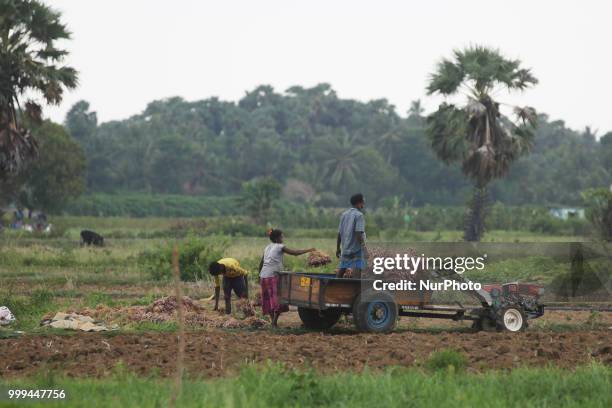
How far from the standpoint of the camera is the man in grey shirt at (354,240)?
15.9 metres

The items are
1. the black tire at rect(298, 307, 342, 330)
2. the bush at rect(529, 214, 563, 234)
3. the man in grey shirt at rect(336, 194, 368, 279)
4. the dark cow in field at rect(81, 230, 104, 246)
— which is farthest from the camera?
the bush at rect(529, 214, 563, 234)

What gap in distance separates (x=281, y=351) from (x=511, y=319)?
4630 millimetres

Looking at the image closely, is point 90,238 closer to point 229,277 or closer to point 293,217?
point 229,277

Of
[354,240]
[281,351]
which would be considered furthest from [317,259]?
[281,351]

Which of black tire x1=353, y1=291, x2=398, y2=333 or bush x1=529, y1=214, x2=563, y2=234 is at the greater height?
bush x1=529, y1=214, x2=563, y2=234

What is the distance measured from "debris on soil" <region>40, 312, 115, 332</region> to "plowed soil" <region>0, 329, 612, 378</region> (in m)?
0.70

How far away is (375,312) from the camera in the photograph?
15.9 m

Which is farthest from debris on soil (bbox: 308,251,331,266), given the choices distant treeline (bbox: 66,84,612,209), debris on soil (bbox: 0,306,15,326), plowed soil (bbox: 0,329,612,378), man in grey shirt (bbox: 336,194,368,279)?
distant treeline (bbox: 66,84,612,209)

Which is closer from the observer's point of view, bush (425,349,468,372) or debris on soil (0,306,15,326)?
bush (425,349,468,372)

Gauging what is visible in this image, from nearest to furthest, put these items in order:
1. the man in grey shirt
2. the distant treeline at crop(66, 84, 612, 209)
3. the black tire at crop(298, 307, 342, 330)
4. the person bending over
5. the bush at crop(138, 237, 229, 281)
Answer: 1. the man in grey shirt
2. the black tire at crop(298, 307, 342, 330)
3. the person bending over
4. the bush at crop(138, 237, 229, 281)
5. the distant treeline at crop(66, 84, 612, 209)

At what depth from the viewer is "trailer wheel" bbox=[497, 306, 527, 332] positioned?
16188mm

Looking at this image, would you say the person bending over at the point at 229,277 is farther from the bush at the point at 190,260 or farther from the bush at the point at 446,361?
the bush at the point at 190,260

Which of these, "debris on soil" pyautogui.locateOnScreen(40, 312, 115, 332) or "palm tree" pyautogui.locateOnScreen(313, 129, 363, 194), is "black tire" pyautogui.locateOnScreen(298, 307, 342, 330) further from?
"palm tree" pyautogui.locateOnScreen(313, 129, 363, 194)

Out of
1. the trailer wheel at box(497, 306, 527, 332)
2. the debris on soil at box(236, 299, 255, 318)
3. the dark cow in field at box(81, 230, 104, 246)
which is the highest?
the dark cow in field at box(81, 230, 104, 246)
